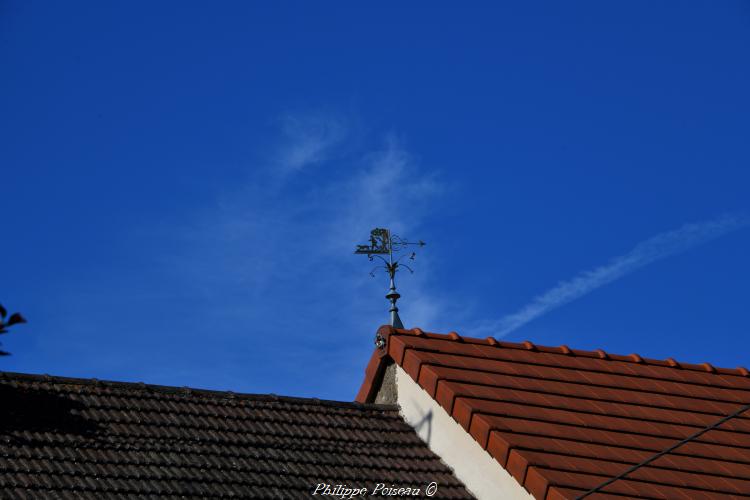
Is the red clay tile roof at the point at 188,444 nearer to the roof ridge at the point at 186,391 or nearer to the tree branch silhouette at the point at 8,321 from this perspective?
the roof ridge at the point at 186,391

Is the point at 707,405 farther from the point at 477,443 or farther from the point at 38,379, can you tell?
the point at 38,379

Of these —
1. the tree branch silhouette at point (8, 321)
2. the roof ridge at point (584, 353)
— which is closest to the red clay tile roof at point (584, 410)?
the roof ridge at point (584, 353)

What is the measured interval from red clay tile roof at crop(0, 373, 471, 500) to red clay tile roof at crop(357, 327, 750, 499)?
25.3 inches

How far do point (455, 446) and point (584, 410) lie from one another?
1.25 metres

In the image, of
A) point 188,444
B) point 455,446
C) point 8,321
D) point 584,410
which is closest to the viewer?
point 8,321

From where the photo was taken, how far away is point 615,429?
912cm

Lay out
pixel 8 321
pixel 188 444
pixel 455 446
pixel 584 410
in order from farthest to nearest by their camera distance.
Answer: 1. pixel 584 410
2. pixel 455 446
3. pixel 188 444
4. pixel 8 321

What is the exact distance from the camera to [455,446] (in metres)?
8.98

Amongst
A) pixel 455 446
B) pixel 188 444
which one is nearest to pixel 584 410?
pixel 455 446

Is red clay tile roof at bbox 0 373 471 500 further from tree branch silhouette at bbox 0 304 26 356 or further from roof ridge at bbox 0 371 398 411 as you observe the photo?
tree branch silhouette at bbox 0 304 26 356

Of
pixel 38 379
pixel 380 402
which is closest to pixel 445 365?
pixel 380 402

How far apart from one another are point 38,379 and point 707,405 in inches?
241

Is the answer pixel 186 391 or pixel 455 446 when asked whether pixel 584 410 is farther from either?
pixel 186 391

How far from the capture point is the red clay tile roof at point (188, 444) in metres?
7.57
